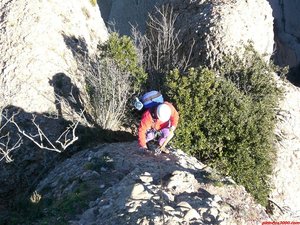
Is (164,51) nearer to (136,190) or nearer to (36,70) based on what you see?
(36,70)

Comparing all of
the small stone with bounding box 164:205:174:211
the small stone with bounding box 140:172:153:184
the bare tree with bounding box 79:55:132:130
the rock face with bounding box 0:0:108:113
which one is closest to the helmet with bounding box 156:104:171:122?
the small stone with bounding box 140:172:153:184

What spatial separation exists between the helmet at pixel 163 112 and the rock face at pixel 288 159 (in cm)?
539

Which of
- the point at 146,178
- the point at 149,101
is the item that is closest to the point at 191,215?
the point at 146,178

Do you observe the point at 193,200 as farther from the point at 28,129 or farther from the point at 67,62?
the point at 67,62

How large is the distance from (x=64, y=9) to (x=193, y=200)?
989cm

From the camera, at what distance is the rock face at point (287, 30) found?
30.5 meters

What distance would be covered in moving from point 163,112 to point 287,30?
76.9 ft

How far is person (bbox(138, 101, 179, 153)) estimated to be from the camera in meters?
10.3

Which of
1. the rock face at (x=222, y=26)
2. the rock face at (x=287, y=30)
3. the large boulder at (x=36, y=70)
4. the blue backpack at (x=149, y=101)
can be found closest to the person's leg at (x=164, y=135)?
the blue backpack at (x=149, y=101)

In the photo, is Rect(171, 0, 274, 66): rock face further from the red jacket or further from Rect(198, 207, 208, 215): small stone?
Rect(198, 207, 208, 215): small stone

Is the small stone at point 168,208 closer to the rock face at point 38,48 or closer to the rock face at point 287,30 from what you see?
the rock face at point 38,48

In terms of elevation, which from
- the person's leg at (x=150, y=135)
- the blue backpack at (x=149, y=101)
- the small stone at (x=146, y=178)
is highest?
the blue backpack at (x=149, y=101)

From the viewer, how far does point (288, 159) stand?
14.8 meters

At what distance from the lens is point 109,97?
519 inches
